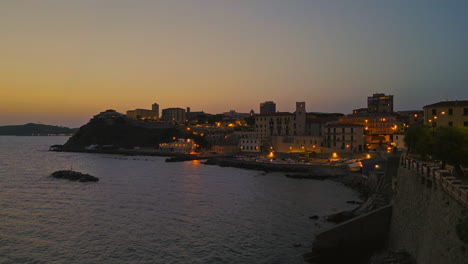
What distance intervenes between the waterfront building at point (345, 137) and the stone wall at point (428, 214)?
1896 inches

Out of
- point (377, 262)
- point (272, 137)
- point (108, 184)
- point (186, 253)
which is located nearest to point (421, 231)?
point (377, 262)

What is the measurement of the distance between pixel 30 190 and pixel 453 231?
42.1 m

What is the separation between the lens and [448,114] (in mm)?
35562

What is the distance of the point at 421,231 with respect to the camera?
1412 cm

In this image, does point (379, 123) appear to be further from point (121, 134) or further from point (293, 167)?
point (121, 134)

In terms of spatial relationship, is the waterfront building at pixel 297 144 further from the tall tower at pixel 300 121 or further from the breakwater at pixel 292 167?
the breakwater at pixel 292 167

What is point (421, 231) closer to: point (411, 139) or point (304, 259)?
point (304, 259)

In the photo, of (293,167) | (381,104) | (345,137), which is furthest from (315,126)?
(381,104)

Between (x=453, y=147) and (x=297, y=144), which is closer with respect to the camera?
(x=453, y=147)

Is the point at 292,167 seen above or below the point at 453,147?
below

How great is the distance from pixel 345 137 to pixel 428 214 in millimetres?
55632

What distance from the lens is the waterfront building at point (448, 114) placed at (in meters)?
34.7

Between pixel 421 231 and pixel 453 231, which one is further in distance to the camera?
pixel 421 231

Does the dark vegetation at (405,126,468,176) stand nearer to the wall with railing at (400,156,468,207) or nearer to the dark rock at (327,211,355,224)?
the wall with railing at (400,156,468,207)
